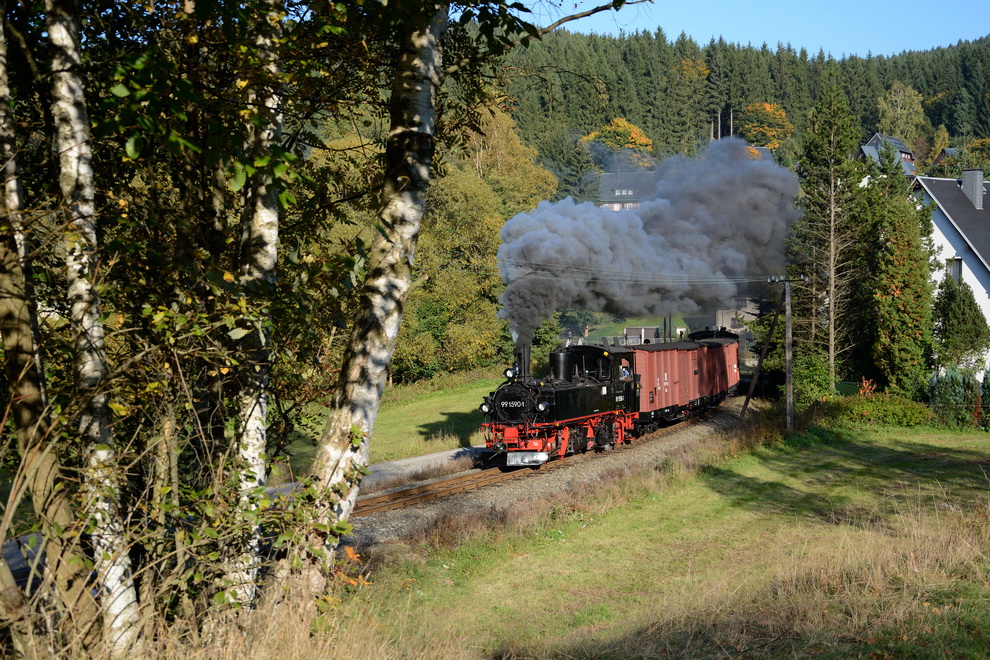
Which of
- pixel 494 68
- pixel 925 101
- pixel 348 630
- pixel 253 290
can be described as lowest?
pixel 348 630

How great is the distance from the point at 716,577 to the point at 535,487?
7.28 meters

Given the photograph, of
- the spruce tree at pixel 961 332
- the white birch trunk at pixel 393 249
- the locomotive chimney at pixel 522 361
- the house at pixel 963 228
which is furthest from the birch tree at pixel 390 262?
the house at pixel 963 228

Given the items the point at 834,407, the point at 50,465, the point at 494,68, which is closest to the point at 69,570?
the point at 50,465

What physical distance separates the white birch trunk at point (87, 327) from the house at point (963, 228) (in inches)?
1604

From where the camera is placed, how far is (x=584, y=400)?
68.0 feet

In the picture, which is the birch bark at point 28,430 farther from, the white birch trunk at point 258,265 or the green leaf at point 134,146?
the white birch trunk at point 258,265

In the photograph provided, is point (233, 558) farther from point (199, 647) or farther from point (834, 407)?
point (834, 407)

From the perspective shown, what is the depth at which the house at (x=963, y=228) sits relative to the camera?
39000 mm

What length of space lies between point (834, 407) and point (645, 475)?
46.7 ft

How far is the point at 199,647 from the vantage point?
4.94 m

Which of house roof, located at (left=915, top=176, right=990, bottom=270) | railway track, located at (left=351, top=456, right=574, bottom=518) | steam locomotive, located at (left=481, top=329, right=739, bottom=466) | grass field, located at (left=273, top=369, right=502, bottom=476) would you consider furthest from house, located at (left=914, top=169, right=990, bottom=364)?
railway track, located at (left=351, top=456, right=574, bottom=518)

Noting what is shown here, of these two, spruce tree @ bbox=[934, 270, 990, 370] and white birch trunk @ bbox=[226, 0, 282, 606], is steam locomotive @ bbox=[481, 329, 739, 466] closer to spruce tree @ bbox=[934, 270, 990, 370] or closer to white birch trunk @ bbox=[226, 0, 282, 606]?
white birch trunk @ bbox=[226, 0, 282, 606]

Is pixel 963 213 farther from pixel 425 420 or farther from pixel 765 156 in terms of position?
pixel 425 420

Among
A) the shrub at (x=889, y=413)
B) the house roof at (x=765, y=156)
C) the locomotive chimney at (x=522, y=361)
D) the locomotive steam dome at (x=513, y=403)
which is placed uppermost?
the house roof at (x=765, y=156)
